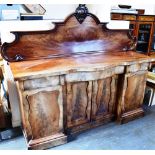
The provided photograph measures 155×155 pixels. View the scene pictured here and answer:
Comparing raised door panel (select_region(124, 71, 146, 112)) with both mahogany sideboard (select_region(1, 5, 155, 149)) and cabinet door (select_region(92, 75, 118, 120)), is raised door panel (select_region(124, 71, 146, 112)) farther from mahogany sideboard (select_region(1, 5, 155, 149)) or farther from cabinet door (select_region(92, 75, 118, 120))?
cabinet door (select_region(92, 75, 118, 120))

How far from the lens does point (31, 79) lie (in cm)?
149

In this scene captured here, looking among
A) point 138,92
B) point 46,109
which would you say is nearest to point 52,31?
point 46,109

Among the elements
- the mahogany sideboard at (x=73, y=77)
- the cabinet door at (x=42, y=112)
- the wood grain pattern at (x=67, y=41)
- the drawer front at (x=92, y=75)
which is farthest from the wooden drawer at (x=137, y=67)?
the cabinet door at (x=42, y=112)

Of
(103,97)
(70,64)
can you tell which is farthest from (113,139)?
(70,64)

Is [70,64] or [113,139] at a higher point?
[70,64]

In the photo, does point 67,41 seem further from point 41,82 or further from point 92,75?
point 41,82

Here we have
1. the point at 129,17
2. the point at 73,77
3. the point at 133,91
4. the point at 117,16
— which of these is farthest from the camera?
the point at 129,17

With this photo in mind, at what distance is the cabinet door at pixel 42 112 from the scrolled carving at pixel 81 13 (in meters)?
0.80

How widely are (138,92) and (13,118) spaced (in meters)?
1.51

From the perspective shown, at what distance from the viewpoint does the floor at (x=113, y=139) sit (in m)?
1.85

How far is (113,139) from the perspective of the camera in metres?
1.96

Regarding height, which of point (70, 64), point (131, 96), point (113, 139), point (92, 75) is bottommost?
point (113, 139)

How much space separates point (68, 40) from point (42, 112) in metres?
0.81

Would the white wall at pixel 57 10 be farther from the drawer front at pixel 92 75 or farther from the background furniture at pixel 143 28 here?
the drawer front at pixel 92 75
